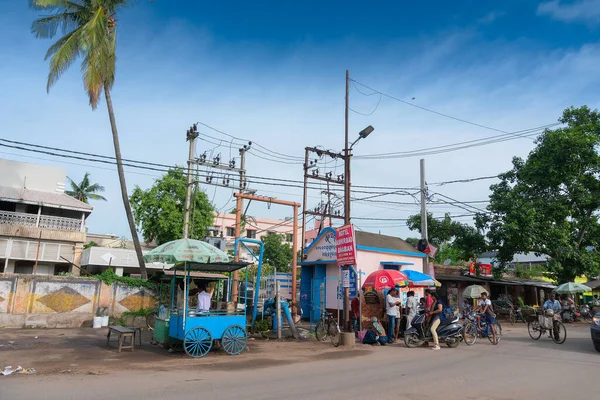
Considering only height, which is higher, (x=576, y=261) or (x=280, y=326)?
(x=576, y=261)

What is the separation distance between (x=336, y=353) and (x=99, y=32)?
1572 cm

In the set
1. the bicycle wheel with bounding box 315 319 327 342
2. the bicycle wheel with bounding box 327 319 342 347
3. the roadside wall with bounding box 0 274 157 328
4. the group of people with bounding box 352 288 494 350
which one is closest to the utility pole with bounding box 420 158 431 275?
the group of people with bounding box 352 288 494 350

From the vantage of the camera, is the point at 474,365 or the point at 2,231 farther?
the point at 2,231

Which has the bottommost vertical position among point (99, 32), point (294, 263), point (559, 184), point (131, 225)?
point (294, 263)

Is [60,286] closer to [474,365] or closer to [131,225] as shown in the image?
[131,225]

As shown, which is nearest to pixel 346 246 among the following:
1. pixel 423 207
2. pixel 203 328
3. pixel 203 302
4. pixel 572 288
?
pixel 203 302

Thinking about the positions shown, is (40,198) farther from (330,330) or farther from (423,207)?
(423,207)

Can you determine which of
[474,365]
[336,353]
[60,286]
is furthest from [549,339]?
[60,286]

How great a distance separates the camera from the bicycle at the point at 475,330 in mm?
14034

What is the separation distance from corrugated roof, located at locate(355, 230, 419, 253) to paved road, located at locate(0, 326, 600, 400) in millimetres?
9487

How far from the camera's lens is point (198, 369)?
9.50m

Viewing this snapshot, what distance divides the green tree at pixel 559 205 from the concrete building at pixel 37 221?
26372 millimetres

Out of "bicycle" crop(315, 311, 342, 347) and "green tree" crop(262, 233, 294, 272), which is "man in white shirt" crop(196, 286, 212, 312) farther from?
"green tree" crop(262, 233, 294, 272)

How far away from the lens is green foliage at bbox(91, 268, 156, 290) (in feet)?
64.2
